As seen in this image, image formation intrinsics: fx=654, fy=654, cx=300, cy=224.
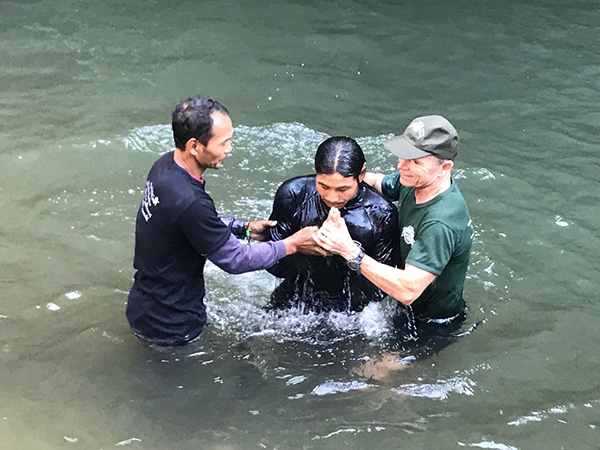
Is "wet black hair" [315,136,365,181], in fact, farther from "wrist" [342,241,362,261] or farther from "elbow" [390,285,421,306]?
"elbow" [390,285,421,306]

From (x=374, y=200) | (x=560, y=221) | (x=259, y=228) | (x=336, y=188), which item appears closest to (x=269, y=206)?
(x=259, y=228)

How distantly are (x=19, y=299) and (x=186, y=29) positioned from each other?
24.3 feet

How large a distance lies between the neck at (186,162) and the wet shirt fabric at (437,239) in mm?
1468

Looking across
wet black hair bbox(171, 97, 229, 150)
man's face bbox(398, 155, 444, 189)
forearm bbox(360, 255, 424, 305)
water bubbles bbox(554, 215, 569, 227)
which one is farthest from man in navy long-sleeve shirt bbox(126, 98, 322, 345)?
water bubbles bbox(554, 215, 569, 227)

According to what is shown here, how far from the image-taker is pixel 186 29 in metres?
11.4

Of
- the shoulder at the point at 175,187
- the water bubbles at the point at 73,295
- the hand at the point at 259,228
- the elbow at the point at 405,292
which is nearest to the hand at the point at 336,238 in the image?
the elbow at the point at 405,292

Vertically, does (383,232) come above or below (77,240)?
above

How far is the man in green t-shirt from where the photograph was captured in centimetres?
415

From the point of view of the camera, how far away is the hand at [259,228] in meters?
4.60

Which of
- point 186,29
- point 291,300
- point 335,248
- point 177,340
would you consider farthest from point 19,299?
point 186,29

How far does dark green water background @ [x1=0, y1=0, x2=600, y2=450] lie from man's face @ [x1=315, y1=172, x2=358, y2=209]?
114 cm

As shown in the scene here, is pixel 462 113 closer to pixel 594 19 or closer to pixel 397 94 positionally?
pixel 397 94

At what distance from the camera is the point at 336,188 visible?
425 centimetres

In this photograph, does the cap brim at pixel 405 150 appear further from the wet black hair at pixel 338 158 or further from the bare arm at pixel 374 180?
the bare arm at pixel 374 180
